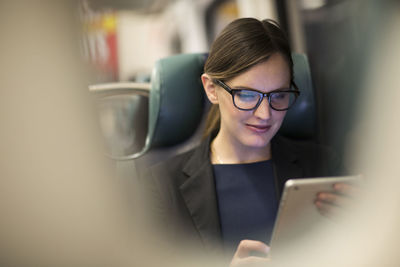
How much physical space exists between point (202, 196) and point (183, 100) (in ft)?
1.16

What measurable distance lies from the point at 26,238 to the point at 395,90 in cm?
46

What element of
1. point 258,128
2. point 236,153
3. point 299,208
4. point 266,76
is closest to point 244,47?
point 266,76

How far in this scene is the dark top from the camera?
3.21ft

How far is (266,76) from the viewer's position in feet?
2.77

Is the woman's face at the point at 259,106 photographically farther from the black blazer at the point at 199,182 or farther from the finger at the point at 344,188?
the finger at the point at 344,188

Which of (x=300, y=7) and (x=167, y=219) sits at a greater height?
(x=300, y=7)

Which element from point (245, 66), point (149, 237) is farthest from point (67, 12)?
point (245, 66)

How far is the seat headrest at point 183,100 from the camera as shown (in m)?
1.19

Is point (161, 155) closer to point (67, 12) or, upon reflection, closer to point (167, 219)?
point (167, 219)

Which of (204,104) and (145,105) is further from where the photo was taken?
(145,105)

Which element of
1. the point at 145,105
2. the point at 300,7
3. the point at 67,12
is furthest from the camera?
the point at 300,7

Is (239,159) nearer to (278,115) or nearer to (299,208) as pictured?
(278,115)

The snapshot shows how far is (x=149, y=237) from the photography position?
34cm

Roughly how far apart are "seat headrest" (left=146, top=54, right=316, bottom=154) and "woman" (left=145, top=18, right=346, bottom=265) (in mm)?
101
